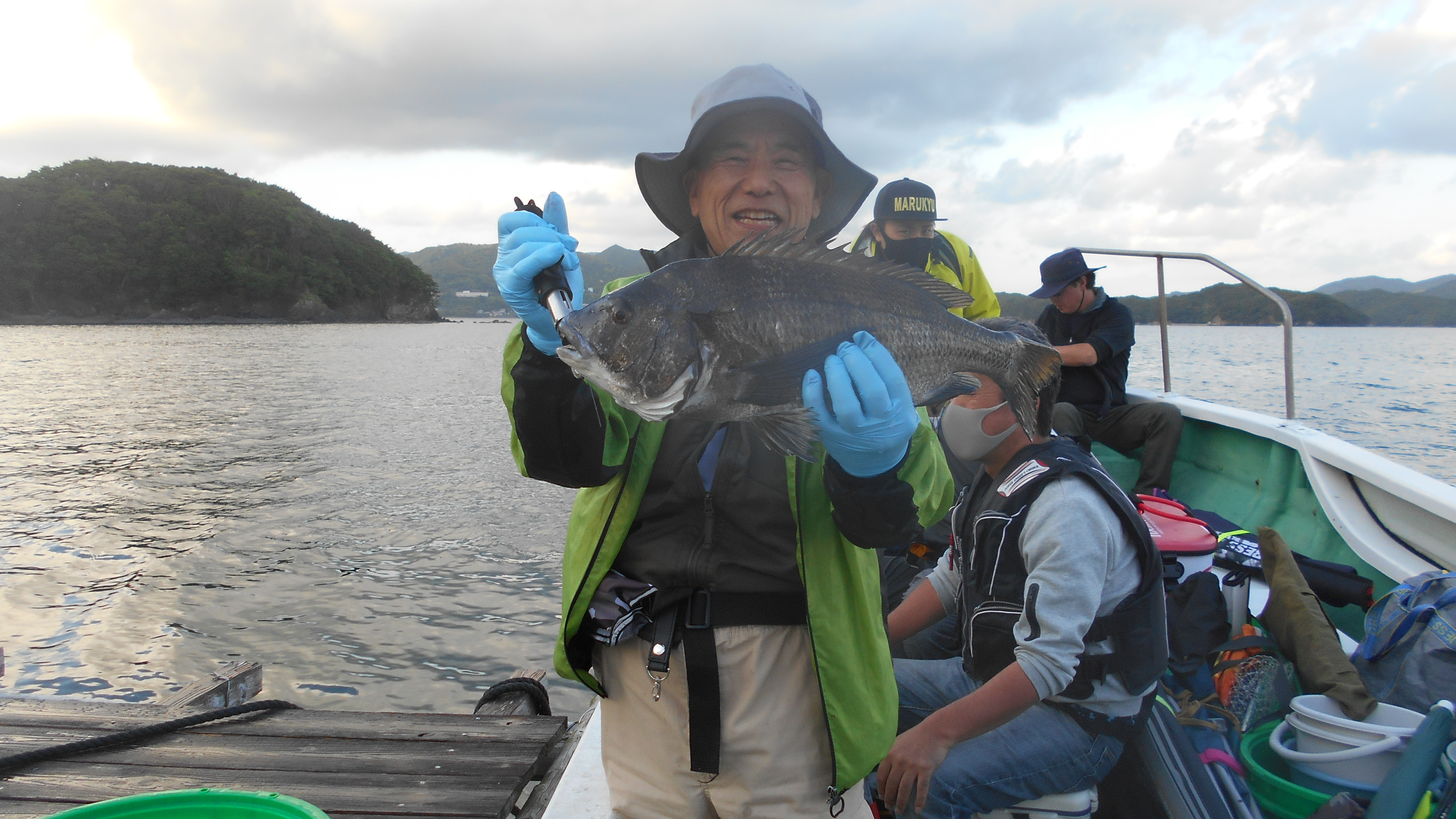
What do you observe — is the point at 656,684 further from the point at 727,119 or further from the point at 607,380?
the point at 727,119

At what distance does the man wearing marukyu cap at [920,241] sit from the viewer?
5648 mm

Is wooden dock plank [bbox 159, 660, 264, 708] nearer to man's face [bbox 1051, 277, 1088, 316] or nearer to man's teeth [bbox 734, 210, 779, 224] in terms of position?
man's teeth [bbox 734, 210, 779, 224]

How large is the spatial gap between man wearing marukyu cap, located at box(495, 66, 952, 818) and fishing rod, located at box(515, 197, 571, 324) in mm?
33

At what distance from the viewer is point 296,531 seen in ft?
39.0

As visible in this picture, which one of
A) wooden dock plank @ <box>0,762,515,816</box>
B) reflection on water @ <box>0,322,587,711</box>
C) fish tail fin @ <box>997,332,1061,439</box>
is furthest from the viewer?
reflection on water @ <box>0,322,587,711</box>

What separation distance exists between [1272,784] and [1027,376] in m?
1.88

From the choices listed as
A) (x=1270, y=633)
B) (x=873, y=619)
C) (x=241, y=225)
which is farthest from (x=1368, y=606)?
(x=241, y=225)

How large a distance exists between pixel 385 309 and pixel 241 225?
24.4 meters

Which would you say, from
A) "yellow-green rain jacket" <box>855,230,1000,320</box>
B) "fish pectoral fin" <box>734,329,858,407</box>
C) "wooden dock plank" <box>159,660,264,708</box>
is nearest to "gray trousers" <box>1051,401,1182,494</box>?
"yellow-green rain jacket" <box>855,230,1000,320</box>

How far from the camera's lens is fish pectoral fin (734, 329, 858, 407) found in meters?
2.04

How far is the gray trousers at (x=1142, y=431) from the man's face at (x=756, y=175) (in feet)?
18.1

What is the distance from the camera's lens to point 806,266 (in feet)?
7.04

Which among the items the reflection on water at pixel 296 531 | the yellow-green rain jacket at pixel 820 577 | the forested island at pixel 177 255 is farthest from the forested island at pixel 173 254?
the yellow-green rain jacket at pixel 820 577

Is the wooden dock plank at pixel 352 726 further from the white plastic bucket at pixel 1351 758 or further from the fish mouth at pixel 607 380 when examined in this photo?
the white plastic bucket at pixel 1351 758
